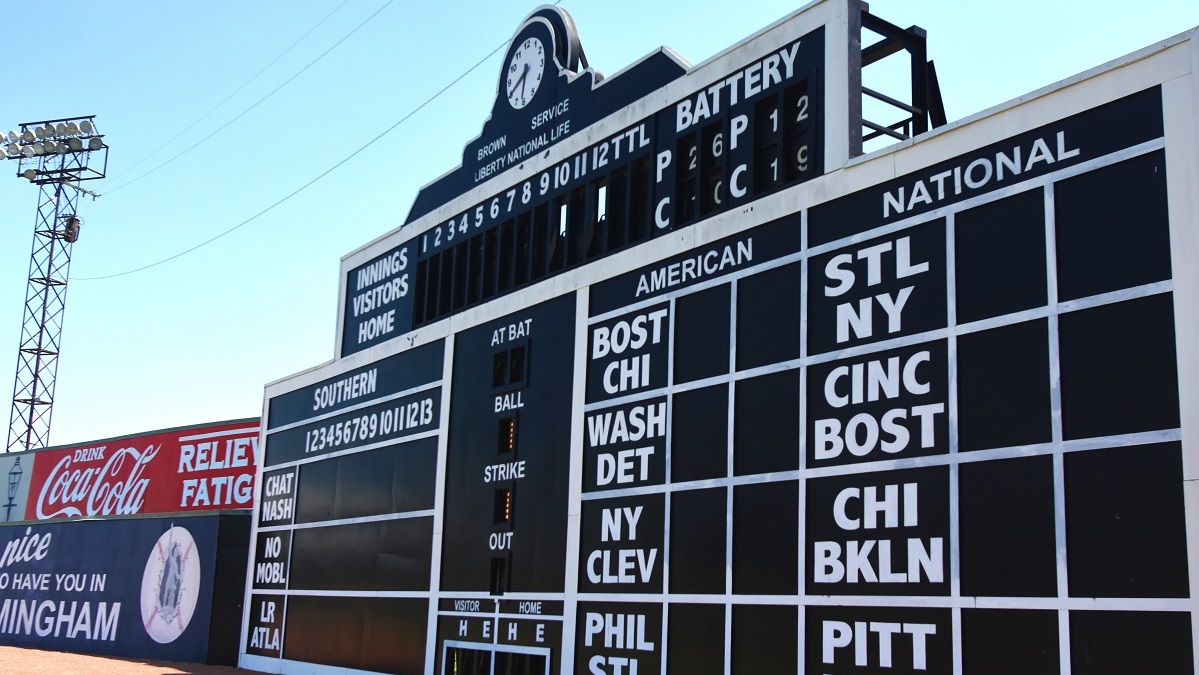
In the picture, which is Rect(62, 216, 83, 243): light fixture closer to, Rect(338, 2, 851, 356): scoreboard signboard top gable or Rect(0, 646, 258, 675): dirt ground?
Rect(0, 646, 258, 675): dirt ground

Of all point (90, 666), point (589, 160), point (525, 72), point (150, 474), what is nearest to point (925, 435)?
point (589, 160)

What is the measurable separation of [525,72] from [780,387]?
728 cm

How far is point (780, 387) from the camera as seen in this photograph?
37.2 ft

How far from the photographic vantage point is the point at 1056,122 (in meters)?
9.45

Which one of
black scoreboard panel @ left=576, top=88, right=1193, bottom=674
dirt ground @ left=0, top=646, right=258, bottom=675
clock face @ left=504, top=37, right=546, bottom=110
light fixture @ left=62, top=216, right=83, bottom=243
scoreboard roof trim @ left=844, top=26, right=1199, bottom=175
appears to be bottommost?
dirt ground @ left=0, top=646, right=258, bottom=675

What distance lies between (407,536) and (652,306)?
229 inches

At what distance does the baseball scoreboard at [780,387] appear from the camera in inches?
341

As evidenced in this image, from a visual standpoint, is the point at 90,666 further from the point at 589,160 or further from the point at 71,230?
the point at 71,230

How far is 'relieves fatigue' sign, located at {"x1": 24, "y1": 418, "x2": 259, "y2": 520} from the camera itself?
85.9ft

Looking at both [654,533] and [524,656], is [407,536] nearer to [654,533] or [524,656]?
[524,656]

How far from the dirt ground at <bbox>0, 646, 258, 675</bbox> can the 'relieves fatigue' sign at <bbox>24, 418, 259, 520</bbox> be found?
3.97 meters

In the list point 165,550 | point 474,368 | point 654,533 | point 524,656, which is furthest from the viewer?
point 165,550

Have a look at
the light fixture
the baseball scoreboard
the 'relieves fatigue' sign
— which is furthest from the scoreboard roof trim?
the light fixture

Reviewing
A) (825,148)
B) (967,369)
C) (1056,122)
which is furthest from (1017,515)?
(825,148)
